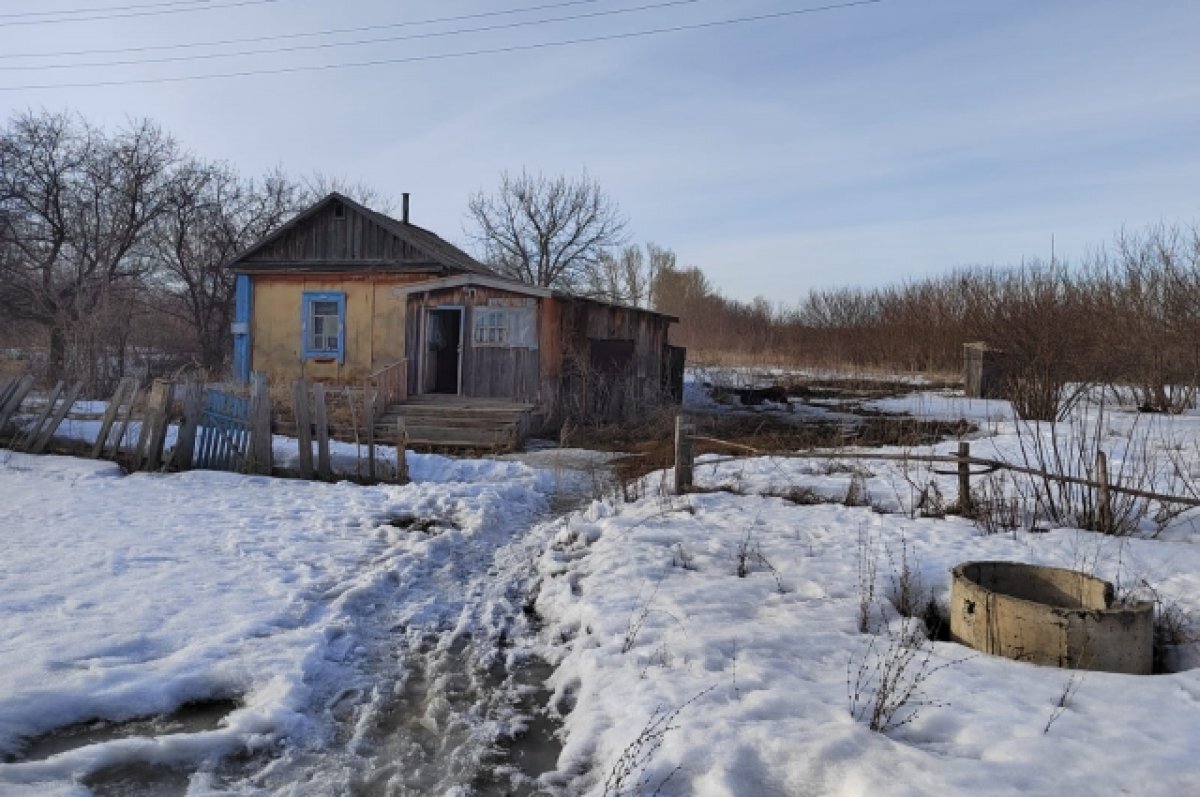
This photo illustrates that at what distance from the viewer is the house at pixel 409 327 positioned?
16.6 m

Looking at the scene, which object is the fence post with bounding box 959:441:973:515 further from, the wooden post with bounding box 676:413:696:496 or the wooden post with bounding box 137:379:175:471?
the wooden post with bounding box 137:379:175:471

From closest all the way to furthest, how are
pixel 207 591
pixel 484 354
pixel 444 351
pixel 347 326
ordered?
pixel 207 591, pixel 484 354, pixel 347 326, pixel 444 351

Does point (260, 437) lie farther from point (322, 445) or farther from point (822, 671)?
point (822, 671)

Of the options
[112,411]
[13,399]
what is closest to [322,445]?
[112,411]

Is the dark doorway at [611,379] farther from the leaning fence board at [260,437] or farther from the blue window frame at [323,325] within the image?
the leaning fence board at [260,437]

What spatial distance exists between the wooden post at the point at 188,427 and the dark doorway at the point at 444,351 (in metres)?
7.95

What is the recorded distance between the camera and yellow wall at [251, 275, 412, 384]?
19047 mm

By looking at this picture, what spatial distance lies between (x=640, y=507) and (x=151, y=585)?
4.57 metres

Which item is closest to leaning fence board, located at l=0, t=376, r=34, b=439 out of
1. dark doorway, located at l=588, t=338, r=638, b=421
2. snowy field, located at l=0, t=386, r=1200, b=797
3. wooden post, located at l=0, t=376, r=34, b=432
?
wooden post, located at l=0, t=376, r=34, b=432

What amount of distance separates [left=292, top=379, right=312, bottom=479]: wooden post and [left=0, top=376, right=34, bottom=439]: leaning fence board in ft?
15.6

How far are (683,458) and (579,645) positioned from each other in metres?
4.14

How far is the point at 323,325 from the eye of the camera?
19.7m

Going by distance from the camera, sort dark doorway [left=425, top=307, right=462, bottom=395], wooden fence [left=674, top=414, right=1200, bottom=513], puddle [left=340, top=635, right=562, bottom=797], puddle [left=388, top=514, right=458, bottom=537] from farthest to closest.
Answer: dark doorway [left=425, top=307, right=462, bottom=395] → puddle [left=388, top=514, right=458, bottom=537] → wooden fence [left=674, top=414, right=1200, bottom=513] → puddle [left=340, top=635, right=562, bottom=797]

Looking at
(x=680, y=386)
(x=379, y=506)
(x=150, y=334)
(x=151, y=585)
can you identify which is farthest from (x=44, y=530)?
(x=150, y=334)
